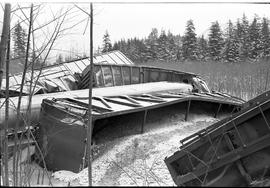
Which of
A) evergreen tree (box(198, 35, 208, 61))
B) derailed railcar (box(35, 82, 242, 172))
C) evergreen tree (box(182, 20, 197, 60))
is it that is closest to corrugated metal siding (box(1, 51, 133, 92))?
derailed railcar (box(35, 82, 242, 172))

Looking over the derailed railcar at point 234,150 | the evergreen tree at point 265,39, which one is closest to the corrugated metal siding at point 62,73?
the derailed railcar at point 234,150

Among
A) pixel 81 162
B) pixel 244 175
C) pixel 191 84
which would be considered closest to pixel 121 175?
pixel 81 162

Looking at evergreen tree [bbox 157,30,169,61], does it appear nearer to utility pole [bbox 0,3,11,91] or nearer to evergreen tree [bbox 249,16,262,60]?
evergreen tree [bbox 249,16,262,60]

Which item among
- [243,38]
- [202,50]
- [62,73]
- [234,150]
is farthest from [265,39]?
[234,150]

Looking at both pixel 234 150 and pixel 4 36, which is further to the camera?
pixel 234 150

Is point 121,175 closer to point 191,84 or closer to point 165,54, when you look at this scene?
point 191,84

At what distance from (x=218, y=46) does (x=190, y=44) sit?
3269mm

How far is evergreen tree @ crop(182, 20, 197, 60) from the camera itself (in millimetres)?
36812

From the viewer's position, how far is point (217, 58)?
117 ft

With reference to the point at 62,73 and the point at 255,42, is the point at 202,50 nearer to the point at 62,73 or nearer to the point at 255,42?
the point at 255,42

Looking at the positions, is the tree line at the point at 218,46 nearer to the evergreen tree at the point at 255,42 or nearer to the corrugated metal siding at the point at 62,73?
the evergreen tree at the point at 255,42

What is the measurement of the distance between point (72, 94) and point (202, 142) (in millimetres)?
5198

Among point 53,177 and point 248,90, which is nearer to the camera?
point 53,177

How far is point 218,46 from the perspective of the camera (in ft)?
120
